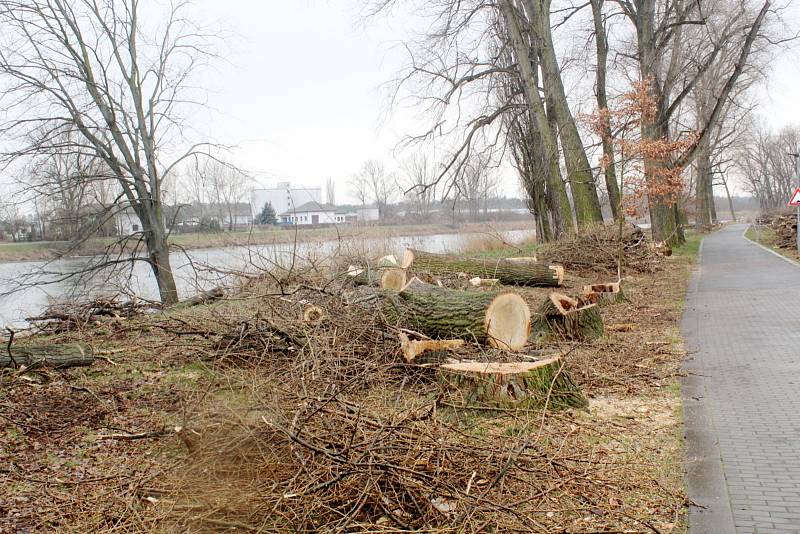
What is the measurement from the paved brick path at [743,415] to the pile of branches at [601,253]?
5.59 meters

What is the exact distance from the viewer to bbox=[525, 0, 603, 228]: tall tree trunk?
21.3m

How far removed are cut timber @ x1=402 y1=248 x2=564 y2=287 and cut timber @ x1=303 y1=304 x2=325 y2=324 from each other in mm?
7172

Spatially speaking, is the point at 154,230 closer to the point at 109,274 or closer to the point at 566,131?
the point at 109,274

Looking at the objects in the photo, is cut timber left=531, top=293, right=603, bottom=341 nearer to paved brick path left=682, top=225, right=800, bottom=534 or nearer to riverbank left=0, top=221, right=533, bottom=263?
paved brick path left=682, top=225, right=800, bottom=534

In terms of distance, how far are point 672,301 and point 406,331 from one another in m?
8.01

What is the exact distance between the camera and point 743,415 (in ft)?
18.9

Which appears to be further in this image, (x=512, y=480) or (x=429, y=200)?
(x=429, y=200)

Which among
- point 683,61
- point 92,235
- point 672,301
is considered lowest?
point 672,301

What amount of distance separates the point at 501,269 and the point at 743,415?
377 inches

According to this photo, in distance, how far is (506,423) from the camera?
18.2 feet

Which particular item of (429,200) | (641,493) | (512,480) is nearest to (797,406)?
(641,493)

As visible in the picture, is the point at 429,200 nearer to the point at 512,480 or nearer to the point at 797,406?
the point at 797,406

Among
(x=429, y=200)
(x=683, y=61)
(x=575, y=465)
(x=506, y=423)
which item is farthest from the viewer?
(x=683, y=61)

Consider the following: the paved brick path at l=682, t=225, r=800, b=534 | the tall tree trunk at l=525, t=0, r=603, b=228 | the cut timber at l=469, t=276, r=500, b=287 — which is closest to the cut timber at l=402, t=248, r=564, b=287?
the cut timber at l=469, t=276, r=500, b=287
